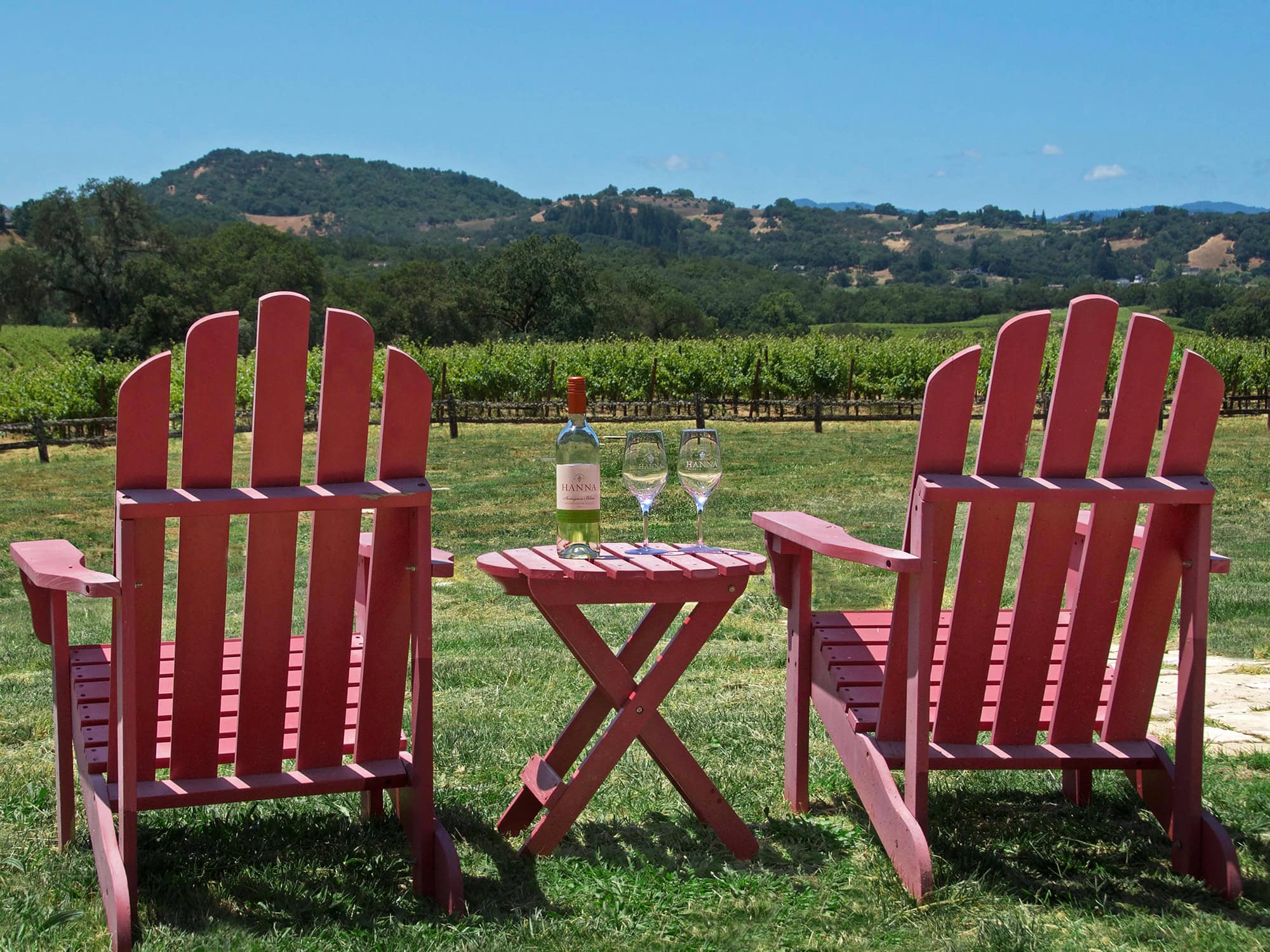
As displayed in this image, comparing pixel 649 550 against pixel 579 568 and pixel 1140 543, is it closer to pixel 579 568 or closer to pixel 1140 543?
pixel 579 568

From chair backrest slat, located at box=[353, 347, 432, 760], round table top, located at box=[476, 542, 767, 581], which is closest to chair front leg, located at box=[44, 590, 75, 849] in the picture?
chair backrest slat, located at box=[353, 347, 432, 760]

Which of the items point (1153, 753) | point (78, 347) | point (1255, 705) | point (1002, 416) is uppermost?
point (1002, 416)

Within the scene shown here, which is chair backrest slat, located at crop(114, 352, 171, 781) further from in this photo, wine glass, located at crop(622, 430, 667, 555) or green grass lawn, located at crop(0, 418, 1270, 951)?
wine glass, located at crop(622, 430, 667, 555)

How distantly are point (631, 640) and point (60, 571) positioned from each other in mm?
1306

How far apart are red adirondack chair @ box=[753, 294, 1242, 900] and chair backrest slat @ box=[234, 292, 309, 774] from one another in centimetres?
123

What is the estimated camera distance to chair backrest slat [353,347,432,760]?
2.42 m

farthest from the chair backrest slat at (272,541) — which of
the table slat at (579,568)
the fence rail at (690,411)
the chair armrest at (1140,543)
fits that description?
the fence rail at (690,411)

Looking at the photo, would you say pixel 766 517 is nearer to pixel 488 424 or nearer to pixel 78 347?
pixel 488 424

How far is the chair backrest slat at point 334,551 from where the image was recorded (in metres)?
2.36

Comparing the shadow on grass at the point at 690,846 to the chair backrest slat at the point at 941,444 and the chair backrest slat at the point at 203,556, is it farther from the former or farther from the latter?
the chair backrest slat at the point at 203,556

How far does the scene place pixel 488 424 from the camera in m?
23.6

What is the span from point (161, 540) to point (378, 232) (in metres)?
140

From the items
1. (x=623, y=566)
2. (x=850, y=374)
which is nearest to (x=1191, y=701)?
(x=623, y=566)

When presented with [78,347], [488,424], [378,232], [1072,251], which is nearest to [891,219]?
[1072,251]
